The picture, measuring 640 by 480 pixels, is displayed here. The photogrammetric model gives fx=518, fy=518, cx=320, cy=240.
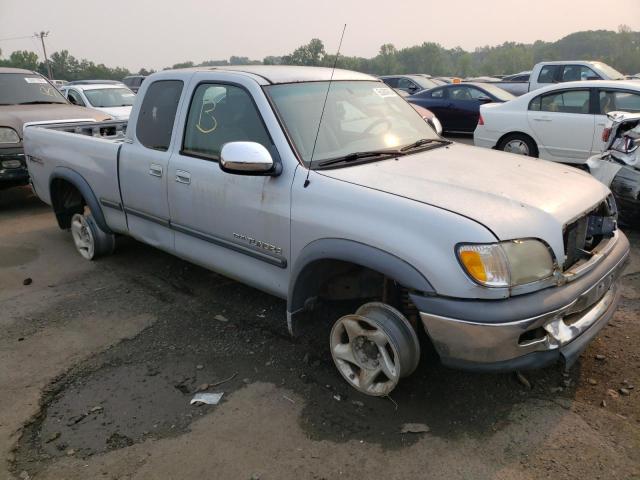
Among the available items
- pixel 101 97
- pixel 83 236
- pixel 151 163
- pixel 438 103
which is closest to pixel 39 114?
pixel 83 236

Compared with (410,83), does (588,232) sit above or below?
below

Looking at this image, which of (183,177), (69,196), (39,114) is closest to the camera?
(183,177)

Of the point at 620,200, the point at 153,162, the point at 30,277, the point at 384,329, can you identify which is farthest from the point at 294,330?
the point at 620,200

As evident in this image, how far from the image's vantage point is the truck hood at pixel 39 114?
7016mm

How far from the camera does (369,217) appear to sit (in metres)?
2.59

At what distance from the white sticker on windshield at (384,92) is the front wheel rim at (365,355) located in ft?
6.13

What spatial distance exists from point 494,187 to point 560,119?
6.03 m

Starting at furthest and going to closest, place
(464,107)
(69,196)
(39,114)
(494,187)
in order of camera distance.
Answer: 1. (464,107)
2. (39,114)
3. (69,196)
4. (494,187)

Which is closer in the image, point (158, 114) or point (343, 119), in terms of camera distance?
point (343, 119)

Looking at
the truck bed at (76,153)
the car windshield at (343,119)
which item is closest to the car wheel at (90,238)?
the truck bed at (76,153)

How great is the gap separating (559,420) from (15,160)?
7.06m

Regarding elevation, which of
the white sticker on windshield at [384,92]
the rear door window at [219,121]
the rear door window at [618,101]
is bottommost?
the rear door window at [618,101]

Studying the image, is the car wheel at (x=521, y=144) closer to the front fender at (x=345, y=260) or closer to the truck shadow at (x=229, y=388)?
the truck shadow at (x=229, y=388)

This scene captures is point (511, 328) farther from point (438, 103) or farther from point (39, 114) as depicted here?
point (438, 103)
